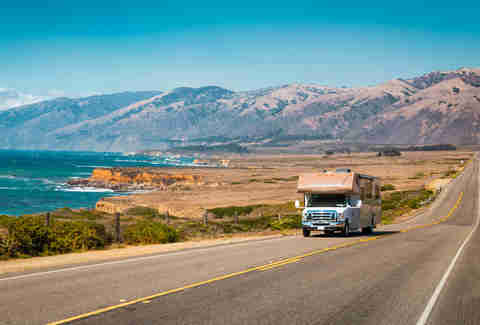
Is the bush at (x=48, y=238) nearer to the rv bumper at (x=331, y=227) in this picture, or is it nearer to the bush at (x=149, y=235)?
the bush at (x=149, y=235)

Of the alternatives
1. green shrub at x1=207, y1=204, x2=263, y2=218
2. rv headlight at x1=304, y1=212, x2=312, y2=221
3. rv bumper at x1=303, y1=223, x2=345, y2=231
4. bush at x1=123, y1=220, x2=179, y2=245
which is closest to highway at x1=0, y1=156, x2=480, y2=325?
bush at x1=123, y1=220, x2=179, y2=245

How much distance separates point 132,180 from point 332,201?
11539cm

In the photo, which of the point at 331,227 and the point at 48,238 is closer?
the point at 48,238

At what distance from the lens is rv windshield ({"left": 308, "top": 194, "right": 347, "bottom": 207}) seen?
83.9 feet

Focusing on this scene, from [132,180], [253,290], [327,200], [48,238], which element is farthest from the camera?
[132,180]

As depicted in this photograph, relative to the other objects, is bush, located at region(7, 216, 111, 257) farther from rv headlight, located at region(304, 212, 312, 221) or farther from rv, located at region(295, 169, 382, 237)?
rv headlight, located at region(304, 212, 312, 221)

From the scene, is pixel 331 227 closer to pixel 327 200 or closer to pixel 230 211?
pixel 327 200

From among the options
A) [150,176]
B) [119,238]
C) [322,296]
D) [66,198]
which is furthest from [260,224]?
[150,176]

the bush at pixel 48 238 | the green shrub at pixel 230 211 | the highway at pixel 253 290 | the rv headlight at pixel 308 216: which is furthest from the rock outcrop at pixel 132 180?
the highway at pixel 253 290

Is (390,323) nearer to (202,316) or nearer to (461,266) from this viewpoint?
(202,316)

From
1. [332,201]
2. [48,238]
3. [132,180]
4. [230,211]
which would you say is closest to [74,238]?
[48,238]

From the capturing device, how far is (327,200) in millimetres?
25938

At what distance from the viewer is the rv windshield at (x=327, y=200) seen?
1006 inches

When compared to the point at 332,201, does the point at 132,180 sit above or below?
below
